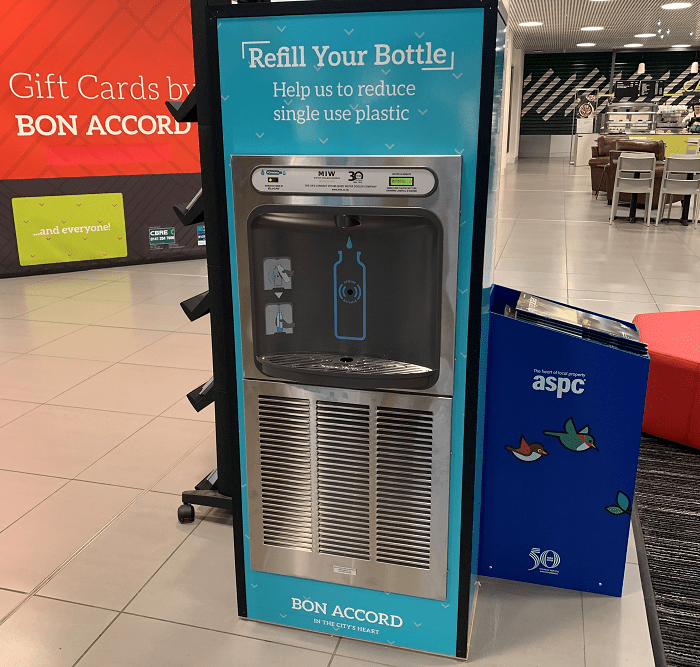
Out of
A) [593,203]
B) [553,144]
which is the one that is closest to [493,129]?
[593,203]

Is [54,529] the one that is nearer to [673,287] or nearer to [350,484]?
[350,484]

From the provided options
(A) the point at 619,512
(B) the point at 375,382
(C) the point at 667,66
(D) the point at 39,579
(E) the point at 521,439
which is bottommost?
(D) the point at 39,579

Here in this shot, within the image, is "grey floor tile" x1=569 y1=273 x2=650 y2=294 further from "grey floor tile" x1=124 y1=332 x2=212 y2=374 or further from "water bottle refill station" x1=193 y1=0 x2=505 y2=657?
"water bottle refill station" x1=193 y1=0 x2=505 y2=657

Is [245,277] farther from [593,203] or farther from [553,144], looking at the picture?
[553,144]

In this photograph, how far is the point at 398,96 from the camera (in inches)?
61.9

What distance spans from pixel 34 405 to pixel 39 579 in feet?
5.02

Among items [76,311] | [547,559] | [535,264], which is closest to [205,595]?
[547,559]

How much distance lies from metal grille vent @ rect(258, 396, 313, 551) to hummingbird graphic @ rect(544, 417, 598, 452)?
75cm

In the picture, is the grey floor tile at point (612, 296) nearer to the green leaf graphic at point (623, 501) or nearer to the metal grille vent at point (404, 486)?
the green leaf graphic at point (623, 501)

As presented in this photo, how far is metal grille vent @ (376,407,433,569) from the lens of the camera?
1.78 m

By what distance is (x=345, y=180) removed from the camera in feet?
5.31

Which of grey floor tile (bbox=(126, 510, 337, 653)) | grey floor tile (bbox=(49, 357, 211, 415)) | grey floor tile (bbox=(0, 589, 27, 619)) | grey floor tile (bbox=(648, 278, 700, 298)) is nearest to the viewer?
grey floor tile (bbox=(126, 510, 337, 653))

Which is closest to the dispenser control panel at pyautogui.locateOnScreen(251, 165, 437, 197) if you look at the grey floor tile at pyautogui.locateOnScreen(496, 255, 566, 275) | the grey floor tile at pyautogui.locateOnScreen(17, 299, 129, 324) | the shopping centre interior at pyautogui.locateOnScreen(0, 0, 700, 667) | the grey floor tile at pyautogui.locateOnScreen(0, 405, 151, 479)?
the shopping centre interior at pyautogui.locateOnScreen(0, 0, 700, 667)

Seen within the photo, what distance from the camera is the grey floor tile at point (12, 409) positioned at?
3.46 m
